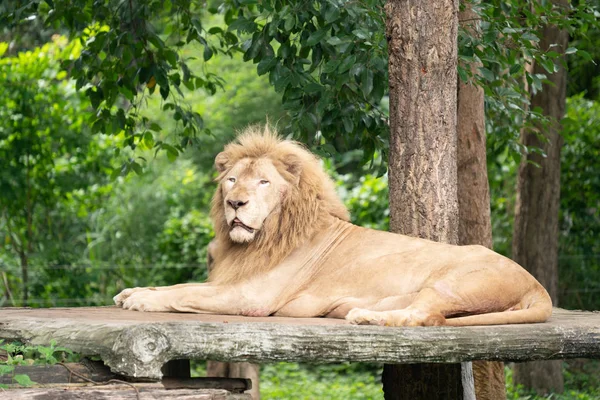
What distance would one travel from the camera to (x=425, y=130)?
5398mm

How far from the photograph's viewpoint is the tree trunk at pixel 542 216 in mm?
9406

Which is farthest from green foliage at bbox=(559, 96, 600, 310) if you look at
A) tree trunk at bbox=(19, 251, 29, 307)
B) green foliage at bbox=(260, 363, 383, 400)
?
tree trunk at bbox=(19, 251, 29, 307)

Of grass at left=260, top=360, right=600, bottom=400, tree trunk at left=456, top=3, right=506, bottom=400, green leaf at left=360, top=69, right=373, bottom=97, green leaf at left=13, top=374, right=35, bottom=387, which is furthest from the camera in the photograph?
grass at left=260, top=360, right=600, bottom=400

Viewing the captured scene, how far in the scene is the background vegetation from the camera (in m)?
6.23

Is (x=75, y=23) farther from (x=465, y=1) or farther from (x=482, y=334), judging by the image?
(x=482, y=334)

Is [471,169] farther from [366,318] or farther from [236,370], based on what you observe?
[236,370]

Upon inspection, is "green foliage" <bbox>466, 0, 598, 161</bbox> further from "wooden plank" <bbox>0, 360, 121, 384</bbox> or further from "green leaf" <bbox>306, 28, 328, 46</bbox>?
"wooden plank" <bbox>0, 360, 121, 384</bbox>

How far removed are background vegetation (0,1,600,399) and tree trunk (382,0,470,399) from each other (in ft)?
0.72

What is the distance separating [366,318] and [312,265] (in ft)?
2.85

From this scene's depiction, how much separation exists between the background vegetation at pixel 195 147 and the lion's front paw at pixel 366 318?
1710mm

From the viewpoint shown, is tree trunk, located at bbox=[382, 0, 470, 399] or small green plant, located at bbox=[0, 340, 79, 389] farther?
tree trunk, located at bbox=[382, 0, 470, 399]

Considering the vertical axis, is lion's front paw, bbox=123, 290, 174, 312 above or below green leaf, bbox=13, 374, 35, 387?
above

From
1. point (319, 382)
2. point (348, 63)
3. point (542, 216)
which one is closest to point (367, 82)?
point (348, 63)

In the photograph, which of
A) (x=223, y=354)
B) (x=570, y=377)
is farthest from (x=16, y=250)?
(x=223, y=354)
